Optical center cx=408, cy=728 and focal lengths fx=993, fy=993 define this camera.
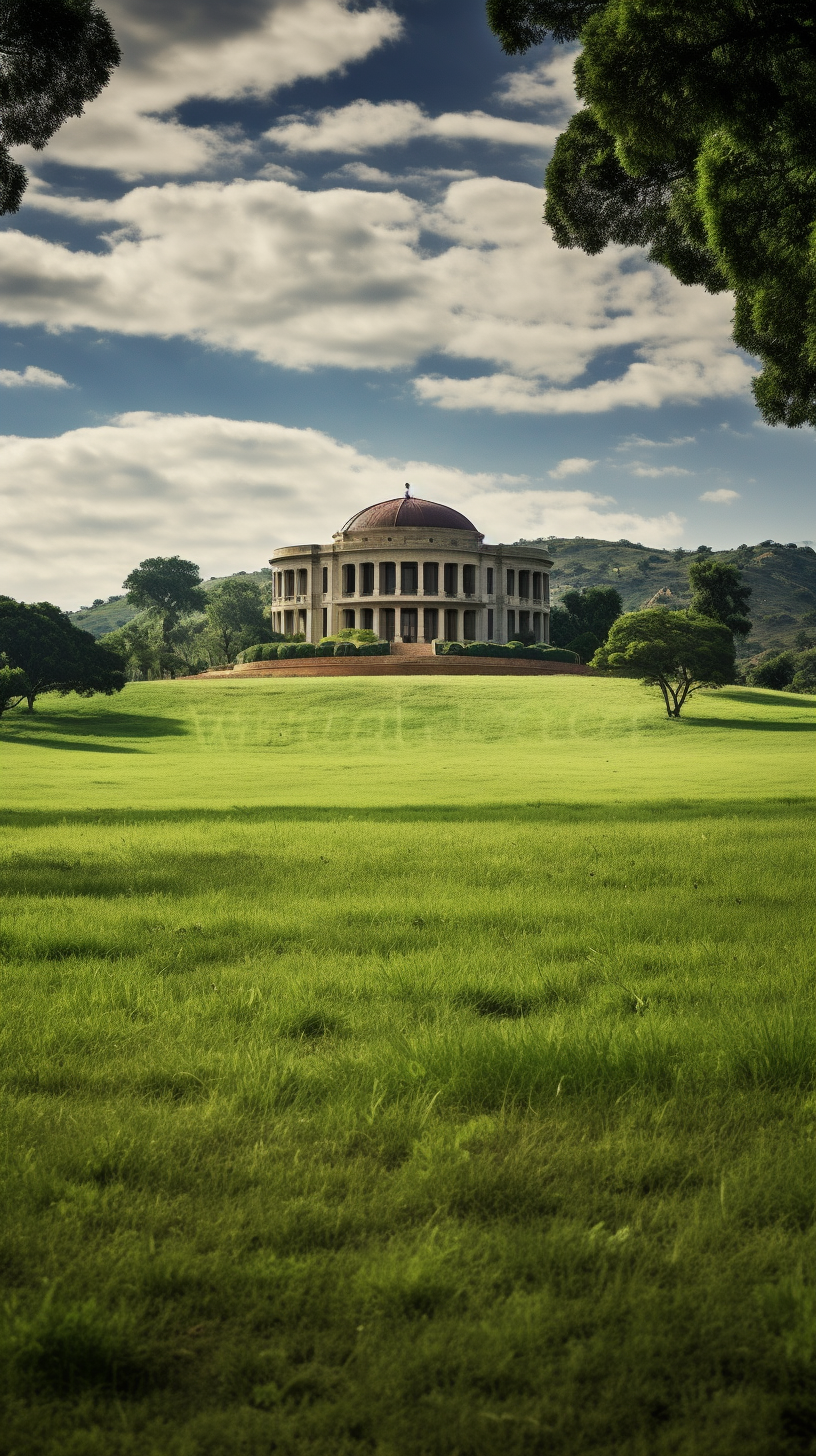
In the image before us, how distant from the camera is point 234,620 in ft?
353

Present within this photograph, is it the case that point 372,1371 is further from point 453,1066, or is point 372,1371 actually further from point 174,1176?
point 453,1066

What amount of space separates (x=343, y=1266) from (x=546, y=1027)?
228 cm

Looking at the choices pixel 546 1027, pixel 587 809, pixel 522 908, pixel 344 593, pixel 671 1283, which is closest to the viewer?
pixel 671 1283

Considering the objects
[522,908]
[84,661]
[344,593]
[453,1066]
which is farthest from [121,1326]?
[344,593]

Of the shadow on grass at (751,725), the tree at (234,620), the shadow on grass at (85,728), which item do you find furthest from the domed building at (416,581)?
the shadow on grass at (751,725)

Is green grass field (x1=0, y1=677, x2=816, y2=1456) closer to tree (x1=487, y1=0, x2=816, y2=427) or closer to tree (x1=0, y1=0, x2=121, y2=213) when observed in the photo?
tree (x1=487, y1=0, x2=816, y2=427)

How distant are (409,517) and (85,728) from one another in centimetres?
6417

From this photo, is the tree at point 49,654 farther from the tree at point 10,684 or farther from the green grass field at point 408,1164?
the green grass field at point 408,1164

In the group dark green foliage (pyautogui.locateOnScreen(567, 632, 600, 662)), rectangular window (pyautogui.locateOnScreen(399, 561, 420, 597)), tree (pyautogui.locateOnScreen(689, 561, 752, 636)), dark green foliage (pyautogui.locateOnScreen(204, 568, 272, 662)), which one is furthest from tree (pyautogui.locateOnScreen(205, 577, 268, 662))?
tree (pyautogui.locateOnScreen(689, 561, 752, 636))

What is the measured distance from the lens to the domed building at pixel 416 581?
102 meters

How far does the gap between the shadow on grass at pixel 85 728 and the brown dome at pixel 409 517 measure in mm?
57813

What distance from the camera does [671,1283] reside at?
3209 millimetres

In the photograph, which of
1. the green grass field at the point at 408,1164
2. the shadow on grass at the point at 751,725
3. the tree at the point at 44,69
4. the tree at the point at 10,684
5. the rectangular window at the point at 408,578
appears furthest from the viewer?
the rectangular window at the point at 408,578

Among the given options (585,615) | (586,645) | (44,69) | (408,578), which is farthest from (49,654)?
(585,615)
